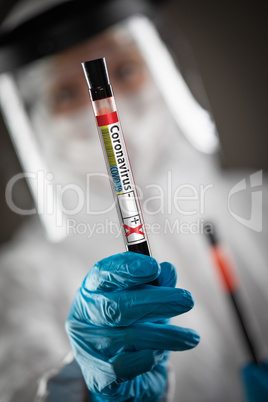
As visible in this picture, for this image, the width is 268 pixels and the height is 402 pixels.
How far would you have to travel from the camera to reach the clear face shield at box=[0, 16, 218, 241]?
1390mm

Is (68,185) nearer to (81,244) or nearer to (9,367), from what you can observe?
(81,244)

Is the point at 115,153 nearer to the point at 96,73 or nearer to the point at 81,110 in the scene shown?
the point at 96,73

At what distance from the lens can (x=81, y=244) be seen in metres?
1.53

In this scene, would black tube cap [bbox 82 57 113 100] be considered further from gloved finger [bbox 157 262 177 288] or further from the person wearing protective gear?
the person wearing protective gear

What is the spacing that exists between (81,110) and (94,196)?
1.16 feet

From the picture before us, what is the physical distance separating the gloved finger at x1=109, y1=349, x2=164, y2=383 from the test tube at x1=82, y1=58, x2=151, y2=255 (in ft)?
0.69

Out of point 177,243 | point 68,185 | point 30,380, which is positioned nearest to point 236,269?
point 177,243

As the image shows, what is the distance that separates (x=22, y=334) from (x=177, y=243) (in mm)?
660

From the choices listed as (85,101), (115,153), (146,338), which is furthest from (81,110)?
(146,338)

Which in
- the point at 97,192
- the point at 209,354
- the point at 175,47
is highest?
the point at 175,47

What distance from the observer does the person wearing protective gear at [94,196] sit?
1116mm

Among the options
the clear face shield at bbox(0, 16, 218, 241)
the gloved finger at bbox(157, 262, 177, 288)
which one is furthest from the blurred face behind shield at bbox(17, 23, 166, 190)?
the gloved finger at bbox(157, 262, 177, 288)

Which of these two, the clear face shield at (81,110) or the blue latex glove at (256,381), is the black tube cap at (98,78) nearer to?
the clear face shield at (81,110)

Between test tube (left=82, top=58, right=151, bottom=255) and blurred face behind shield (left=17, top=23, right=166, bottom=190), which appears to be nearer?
test tube (left=82, top=58, right=151, bottom=255)
